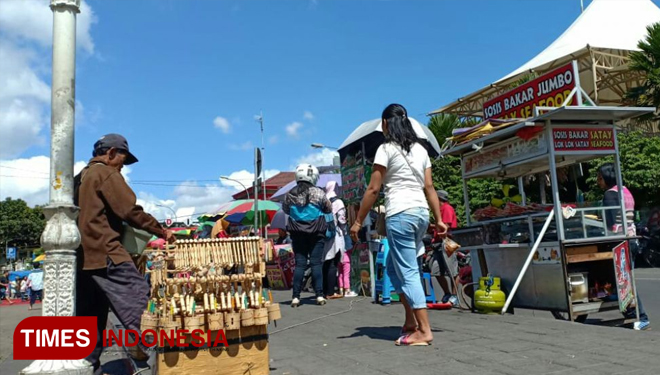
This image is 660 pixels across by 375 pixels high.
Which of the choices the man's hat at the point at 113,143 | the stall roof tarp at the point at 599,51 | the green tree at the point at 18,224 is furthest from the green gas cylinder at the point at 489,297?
the green tree at the point at 18,224

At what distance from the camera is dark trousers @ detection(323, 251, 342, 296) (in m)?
8.83

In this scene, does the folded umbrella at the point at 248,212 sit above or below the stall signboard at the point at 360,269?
above

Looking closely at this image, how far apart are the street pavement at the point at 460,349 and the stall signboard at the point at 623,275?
4.38 feet

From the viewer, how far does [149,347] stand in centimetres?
387

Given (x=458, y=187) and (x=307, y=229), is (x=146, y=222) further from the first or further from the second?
(x=458, y=187)

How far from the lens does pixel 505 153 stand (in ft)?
23.4

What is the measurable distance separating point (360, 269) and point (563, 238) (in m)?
3.72

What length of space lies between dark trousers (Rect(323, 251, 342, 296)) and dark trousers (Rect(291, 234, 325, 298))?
64 centimetres

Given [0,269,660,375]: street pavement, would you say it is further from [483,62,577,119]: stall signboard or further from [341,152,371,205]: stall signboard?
[341,152,371,205]: stall signboard

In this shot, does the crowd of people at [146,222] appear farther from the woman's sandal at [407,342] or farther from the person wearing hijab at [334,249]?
the person wearing hijab at [334,249]

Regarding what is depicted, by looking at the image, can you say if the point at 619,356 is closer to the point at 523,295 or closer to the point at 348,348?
the point at 348,348

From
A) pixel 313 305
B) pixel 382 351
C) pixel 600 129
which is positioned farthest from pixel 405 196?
pixel 313 305

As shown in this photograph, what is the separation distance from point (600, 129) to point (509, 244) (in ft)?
5.65

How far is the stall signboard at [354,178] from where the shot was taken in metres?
9.06
